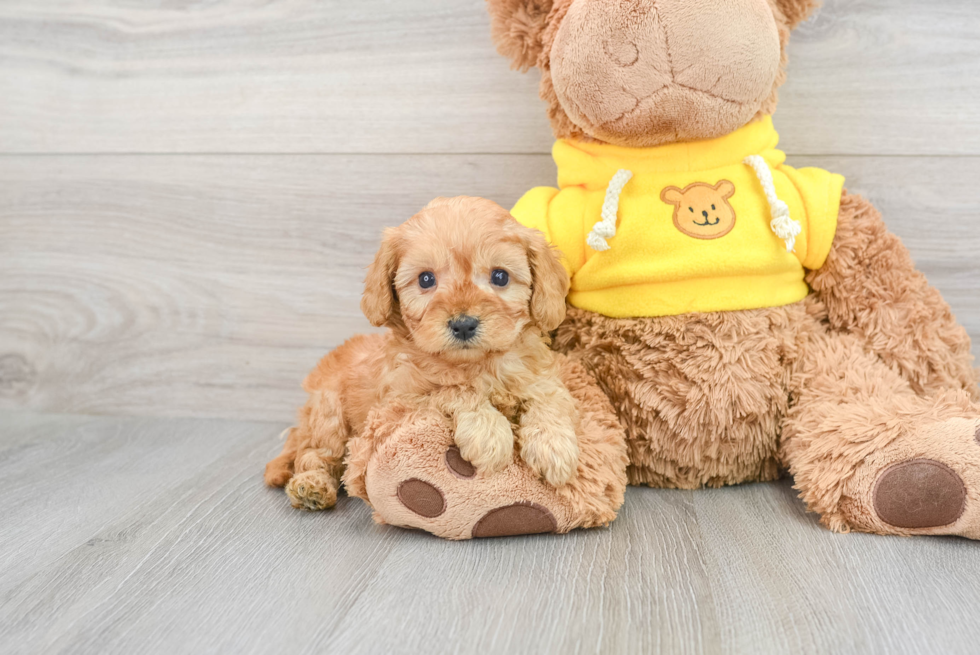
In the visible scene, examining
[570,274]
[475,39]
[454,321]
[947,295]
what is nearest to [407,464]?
[454,321]

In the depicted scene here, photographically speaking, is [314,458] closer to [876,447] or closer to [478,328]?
[478,328]

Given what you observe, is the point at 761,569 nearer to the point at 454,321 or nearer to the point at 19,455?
the point at 454,321

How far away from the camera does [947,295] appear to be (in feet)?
4.99

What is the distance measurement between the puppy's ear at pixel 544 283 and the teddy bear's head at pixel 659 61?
24 centimetres

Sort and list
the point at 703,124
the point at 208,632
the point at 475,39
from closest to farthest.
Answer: the point at 208,632 → the point at 703,124 → the point at 475,39

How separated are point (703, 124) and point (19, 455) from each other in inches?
62.0

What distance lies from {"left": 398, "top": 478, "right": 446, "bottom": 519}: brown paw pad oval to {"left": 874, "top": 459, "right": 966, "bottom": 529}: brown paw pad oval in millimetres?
645

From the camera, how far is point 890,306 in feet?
4.19

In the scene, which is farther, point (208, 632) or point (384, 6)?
point (384, 6)

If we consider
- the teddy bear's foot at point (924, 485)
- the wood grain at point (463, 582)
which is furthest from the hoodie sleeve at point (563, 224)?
the teddy bear's foot at point (924, 485)

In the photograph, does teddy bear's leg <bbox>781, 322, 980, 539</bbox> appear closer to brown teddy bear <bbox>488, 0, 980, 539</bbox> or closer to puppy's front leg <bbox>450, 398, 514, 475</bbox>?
brown teddy bear <bbox>488, 0, 980, 539</bbox>

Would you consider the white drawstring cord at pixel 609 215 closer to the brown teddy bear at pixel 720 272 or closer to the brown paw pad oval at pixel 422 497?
the brown teddy bear at pixel 720 272

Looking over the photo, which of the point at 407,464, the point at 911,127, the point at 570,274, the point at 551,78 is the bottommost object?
the point at 407,464

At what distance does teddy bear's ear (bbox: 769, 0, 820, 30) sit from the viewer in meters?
1.24
